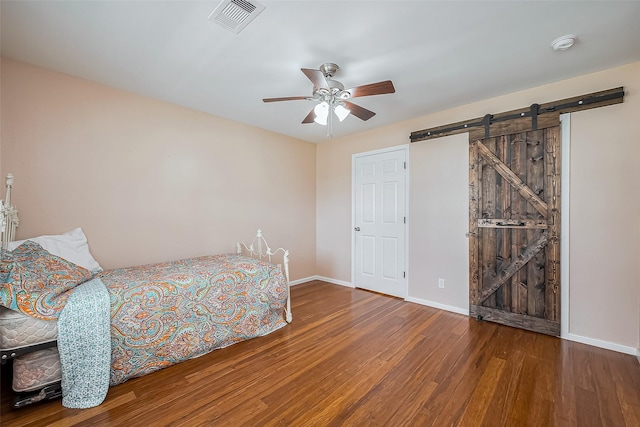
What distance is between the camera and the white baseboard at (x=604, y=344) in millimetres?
2361

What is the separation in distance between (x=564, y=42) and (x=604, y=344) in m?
2.61

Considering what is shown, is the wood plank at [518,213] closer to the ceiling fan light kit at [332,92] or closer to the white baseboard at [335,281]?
the ceiling fan light kit at [332,92]

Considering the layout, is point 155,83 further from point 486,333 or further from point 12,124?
point 486,333

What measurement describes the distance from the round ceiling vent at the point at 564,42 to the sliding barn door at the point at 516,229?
0.88m

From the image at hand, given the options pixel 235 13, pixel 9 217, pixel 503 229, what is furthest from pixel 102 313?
pixel 503 229

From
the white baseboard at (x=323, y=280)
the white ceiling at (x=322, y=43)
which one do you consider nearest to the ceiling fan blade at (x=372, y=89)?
the white ceiling at (x=322, y=43)

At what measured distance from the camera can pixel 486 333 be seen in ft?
9.16

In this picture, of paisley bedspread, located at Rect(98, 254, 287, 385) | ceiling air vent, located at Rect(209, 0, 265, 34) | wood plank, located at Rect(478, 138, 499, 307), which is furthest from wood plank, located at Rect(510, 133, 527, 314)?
ceiling air vent, located at Rect(209, 0, 265, 34)

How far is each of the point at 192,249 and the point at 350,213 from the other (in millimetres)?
2407

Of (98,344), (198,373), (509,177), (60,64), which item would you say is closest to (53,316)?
(98,344)

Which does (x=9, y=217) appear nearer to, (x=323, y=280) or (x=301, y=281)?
(x=301, y=281)

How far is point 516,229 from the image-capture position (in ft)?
9.66

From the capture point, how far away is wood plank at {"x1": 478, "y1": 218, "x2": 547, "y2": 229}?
2.80 metres

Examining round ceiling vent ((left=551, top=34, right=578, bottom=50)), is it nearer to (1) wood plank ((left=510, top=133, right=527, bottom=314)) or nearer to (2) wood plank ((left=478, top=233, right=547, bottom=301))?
(1) wood plank ((left=510, top=133, right=527, bottom=314))
